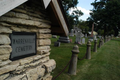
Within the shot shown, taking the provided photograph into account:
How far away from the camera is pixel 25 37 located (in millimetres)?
2404

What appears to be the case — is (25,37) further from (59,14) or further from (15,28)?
(59,14)

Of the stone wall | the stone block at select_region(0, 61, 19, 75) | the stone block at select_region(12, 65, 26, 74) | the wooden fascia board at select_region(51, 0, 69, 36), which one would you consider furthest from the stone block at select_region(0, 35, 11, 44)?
the wooden fascia board at select_region(51, 0, 69, 36)

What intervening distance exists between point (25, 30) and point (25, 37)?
18cm

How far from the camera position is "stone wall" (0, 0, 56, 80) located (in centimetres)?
188

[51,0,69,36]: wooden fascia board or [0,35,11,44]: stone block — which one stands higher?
[51,0,69,36]: wooden fascia board

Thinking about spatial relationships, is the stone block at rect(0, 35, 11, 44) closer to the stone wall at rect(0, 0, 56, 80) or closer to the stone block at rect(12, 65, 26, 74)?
the stone wall at rect(0, 0, 56, 80)

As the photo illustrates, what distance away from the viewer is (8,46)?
6.34 ft

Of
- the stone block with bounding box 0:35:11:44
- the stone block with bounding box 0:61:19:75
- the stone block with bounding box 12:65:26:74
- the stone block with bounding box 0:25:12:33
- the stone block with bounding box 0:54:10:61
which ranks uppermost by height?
the stone block with bounding box 0:25:12:33

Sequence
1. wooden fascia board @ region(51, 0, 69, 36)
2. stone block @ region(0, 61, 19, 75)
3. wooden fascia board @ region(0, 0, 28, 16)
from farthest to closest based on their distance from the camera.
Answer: wooden fascia board @ region(51, 0, 69, 36), stone block @ region(0, 61, 19, 75), wooden fascia board @ region(0, 0, 28, 16)

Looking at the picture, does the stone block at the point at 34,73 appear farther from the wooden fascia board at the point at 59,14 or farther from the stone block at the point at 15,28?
the wooden fascia board at the point at 59,14

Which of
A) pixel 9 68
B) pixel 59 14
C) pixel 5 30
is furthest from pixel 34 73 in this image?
pixel 59 14

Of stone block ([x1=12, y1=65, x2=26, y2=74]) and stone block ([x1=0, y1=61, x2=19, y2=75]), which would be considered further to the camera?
stone block ([x1=12, y1=65, x2=26, y2=74])

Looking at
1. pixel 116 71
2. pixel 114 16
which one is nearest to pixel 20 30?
pixel 116 71

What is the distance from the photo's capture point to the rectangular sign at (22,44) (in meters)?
2.14
